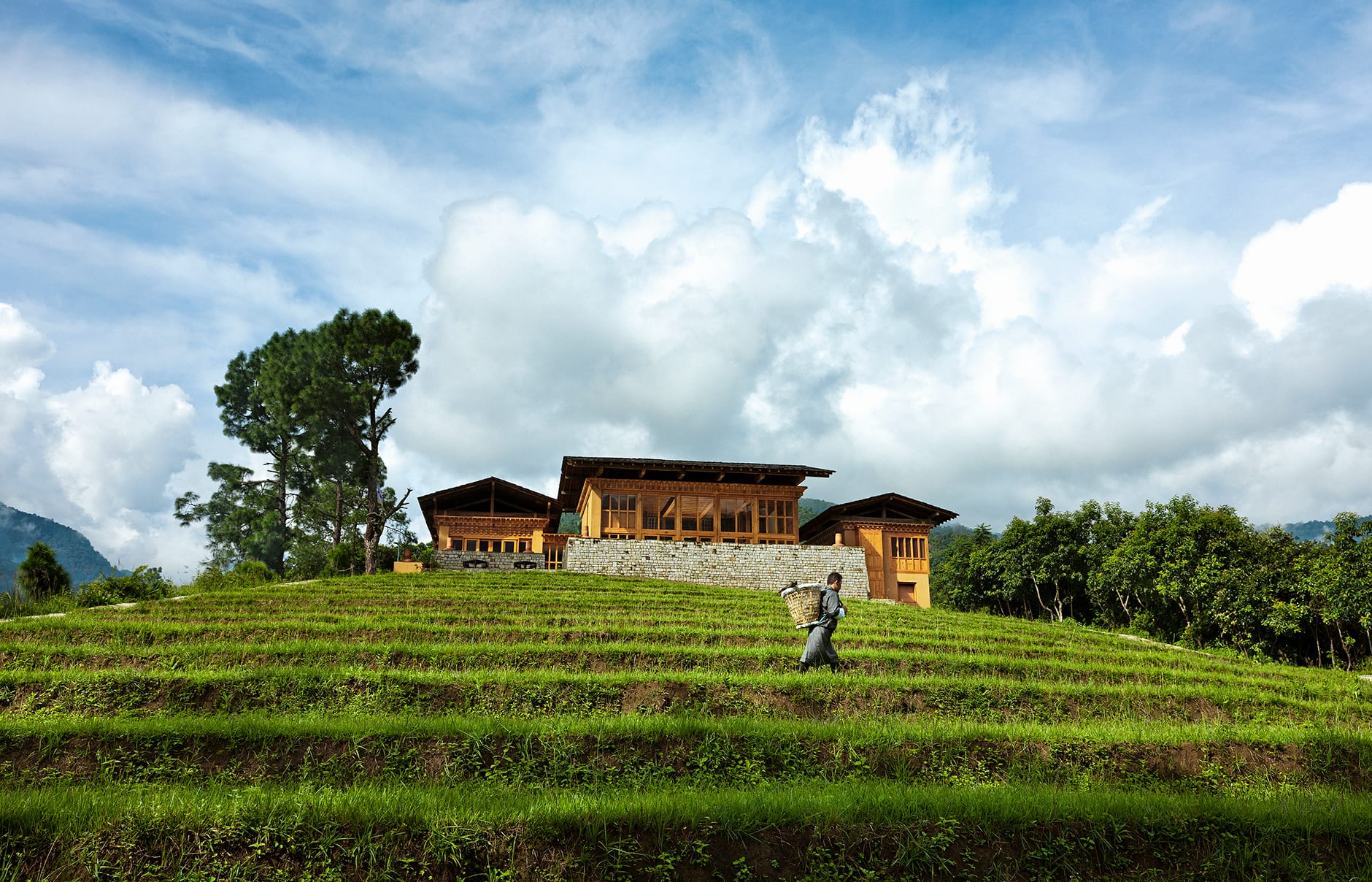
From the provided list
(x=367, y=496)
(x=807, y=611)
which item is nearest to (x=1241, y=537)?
(x=807, y=611)

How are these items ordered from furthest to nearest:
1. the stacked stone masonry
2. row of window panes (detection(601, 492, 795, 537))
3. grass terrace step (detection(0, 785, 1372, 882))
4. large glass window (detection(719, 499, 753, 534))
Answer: large glass window (detection(719, 499, 753, 534)) → row of window panes (detection(601, 492, 795, 537)) → the stacked stone masonry → grass terrace step (detection(0, 785, 1372, 882))

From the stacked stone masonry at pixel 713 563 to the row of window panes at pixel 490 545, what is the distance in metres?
8.60

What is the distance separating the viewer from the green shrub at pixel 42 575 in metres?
21.9

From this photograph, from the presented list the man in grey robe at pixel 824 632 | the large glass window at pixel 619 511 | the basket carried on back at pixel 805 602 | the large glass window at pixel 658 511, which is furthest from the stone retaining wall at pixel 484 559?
the man in grey robe at pixel 824 632

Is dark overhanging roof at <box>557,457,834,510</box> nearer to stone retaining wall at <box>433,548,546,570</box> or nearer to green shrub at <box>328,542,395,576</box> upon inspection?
stone retaining wall at <box>433,548,546,570</box>

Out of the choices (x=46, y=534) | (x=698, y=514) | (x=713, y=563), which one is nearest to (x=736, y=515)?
(x=698, y=514)

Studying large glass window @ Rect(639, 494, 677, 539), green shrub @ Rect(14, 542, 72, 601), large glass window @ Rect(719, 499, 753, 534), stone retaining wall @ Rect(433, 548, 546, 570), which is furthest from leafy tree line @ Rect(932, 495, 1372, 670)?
green shrub @ Rect(14, 542, 72, 601)

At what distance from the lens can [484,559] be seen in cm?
3756

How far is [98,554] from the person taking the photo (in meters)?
175

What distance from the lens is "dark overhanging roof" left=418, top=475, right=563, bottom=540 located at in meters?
41.6

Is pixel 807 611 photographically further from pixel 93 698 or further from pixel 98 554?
pixel 98 554

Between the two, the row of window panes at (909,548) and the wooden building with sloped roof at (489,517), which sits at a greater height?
the wooden building with sloped roof at (489,517)

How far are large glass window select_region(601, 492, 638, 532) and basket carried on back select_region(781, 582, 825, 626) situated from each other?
85.9 feet

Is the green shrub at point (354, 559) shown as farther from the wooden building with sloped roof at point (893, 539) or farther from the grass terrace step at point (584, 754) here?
the grass terrace step at point (584, 754)
